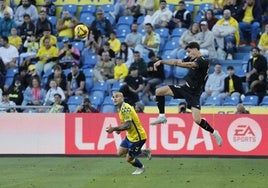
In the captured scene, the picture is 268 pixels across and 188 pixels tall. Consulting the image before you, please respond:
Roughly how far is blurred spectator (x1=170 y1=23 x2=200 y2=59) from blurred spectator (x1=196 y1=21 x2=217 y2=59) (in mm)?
182

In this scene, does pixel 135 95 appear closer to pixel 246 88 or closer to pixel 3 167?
pixel 246 88

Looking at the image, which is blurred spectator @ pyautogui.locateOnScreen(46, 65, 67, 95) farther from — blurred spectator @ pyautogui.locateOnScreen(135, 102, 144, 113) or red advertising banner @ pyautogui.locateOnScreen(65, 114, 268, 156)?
blurred spectator @ pyautogui.locateOnScreen(135, 102, 144, 113)

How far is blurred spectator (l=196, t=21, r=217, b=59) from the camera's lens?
25.2m

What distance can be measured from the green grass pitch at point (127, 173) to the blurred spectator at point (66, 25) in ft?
23.0

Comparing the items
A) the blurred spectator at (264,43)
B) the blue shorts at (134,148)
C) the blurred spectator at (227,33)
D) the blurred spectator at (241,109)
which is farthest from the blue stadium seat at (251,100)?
the blue shorts at (134,148)

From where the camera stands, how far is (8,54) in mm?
27250

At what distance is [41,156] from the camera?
73.8 ft

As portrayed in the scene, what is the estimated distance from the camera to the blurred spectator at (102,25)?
2741 cm

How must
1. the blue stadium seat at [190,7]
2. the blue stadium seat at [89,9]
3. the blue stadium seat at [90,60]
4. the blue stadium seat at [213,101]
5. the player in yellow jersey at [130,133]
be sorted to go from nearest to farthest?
the player in yellow jersey at [130,133] → the blue stadium seat at [213,101] → the blue stadium seat at [90,60] → the blue stadium seat at [190,7] → the blue stadium seat at [89,9]

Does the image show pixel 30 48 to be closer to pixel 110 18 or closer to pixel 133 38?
pixel 110 18

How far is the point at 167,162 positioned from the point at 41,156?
4.09 metres

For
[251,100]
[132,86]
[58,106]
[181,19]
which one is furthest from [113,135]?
[181,19]

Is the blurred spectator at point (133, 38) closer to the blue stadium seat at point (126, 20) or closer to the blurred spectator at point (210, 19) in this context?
the blue stadium seat at point (126, 20)

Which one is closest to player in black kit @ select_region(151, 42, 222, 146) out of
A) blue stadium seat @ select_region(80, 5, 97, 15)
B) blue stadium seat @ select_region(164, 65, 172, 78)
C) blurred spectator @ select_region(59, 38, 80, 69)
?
blue stadium seat @ select_region(164, 65, 172, 78)
